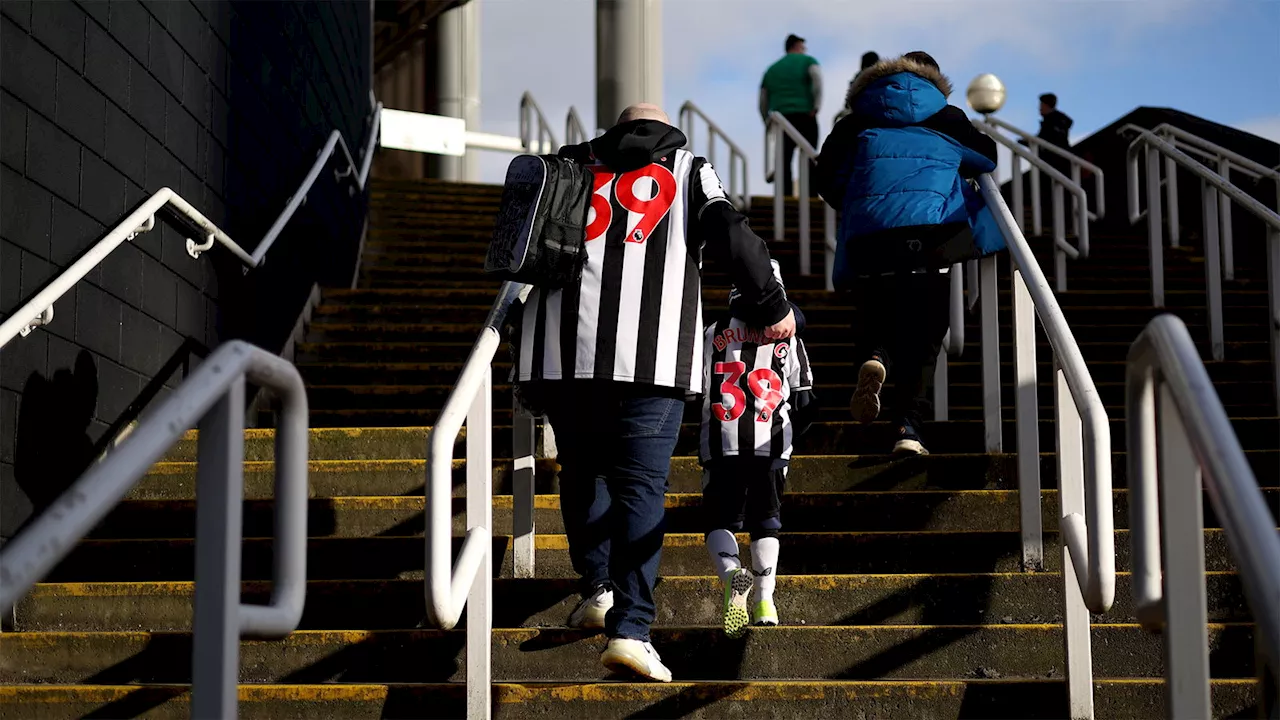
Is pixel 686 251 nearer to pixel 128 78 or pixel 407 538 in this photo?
pixel 407 538

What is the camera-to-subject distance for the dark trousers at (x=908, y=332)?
568cm

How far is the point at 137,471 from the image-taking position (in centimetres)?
214

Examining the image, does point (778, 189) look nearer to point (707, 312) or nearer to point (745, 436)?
point (707, 312)

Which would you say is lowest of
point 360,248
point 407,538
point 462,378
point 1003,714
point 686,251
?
point 1003,714

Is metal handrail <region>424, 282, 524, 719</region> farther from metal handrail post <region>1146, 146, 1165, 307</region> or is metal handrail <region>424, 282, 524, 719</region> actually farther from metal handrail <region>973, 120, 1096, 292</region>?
metal handrail <region>973, 120, 1096, 292</region>

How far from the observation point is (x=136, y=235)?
581 cm

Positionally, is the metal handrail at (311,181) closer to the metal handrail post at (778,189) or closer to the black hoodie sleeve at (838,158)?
the black hoodie sleeve at (838,158)

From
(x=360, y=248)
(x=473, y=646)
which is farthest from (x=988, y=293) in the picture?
(x=360, y=248)

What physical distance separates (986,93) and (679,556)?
7.84m

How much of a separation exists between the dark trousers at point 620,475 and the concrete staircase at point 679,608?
8.8 inches

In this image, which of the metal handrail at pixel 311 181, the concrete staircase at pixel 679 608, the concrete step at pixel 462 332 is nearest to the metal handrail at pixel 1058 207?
the concrete step at pixel 462 332

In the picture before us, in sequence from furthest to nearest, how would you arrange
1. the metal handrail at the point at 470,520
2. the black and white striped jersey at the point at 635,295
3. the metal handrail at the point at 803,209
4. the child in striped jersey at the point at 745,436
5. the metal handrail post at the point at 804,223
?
the metal handrail post at the point at 804,223 < the metal handrail at the point at 803,209 < the child in striped jersey at the point at 745,436 < the black and white striped jersey at the point at 635,295 < the metal handrail at the point at 470,520

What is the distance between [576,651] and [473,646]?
1.72 ft

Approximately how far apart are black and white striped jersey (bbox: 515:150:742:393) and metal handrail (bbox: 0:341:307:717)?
4.84 feet
